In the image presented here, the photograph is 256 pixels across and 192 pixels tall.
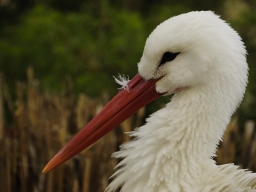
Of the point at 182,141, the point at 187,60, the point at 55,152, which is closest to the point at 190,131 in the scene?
the point at 182,141

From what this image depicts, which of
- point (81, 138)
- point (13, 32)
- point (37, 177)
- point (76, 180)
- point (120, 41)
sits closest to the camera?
point (81, 138)

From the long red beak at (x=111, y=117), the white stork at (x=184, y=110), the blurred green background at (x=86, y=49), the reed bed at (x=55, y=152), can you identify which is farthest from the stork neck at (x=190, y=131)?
the blurred green background at (x=86, y=49)

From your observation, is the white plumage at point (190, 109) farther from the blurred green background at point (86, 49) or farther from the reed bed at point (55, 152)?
the blurred green background at point (86, 49)

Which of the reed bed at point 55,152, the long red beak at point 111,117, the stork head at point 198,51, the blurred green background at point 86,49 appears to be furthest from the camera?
the blurred green background at point 86,49

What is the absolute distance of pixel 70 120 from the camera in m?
3.81

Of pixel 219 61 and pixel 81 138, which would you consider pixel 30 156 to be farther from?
pixel 219 61

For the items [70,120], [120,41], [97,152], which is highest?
[120,41]

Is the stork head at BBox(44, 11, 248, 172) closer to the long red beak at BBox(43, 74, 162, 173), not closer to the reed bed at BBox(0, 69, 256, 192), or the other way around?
the long red beak at BBox(43, 74, 162, 173)

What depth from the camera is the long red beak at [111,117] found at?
7.67 feet

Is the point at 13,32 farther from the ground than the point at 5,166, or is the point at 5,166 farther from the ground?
the point at 13,32

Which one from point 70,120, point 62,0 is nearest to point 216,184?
point 70,120

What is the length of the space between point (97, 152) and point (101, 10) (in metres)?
3.19

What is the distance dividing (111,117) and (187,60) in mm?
429

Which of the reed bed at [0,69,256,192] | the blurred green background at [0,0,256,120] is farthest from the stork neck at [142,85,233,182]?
the blurred green background at [0,0,256,120]
